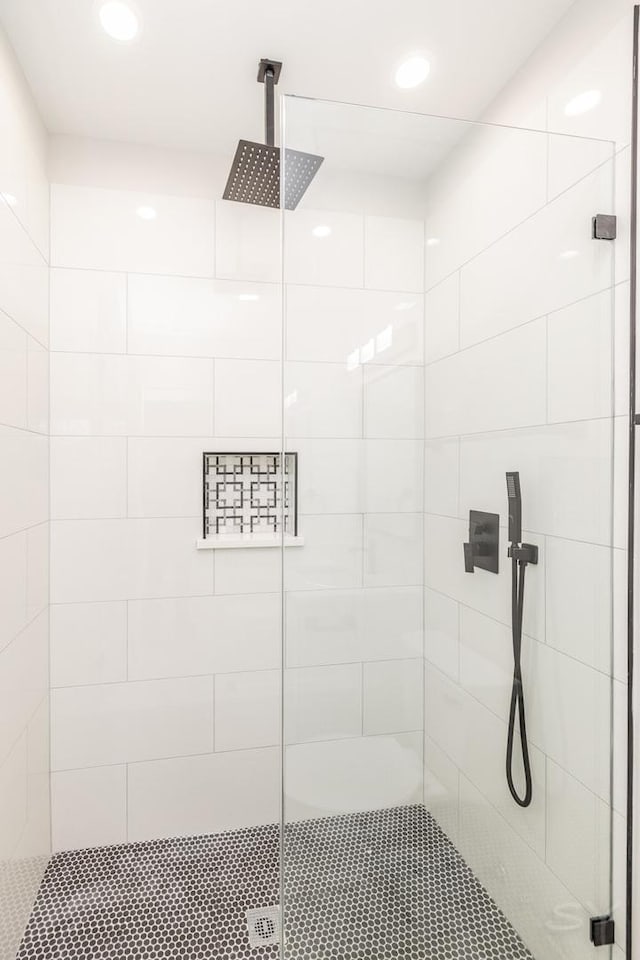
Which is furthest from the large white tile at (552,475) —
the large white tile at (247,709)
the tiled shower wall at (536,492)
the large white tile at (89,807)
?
the large white tile at (89,807)

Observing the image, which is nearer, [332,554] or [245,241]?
[332,554]

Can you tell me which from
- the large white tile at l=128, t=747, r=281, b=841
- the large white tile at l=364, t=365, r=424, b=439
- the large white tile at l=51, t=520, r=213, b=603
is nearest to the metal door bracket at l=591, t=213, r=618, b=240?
the large white tile at l=364, t=365, r=424, b=439

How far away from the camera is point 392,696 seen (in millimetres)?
1217

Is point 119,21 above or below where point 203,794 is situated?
above

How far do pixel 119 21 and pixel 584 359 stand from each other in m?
1.40

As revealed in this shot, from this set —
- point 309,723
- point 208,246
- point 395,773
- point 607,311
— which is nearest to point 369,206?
point 607,311

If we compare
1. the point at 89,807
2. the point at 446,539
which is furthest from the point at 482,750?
the point at 89,807

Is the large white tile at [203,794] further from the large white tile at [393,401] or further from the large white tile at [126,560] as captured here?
the large white tile at [393,401]

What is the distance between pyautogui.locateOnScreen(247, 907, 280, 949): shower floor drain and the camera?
153 centimetres

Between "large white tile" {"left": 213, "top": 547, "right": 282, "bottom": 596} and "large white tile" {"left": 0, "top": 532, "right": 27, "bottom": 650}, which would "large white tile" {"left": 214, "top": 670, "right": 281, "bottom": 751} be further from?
"large white tile" {"left": 0, "top": 532, "right": 27, "bottom": 650}

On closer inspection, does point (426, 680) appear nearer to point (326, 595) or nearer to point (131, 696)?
point (326, 595)

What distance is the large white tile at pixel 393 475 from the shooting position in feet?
3.93

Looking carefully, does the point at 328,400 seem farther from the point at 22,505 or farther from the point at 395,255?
the point at 22,505

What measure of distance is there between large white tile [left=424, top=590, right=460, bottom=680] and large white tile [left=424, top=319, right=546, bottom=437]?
366mm
